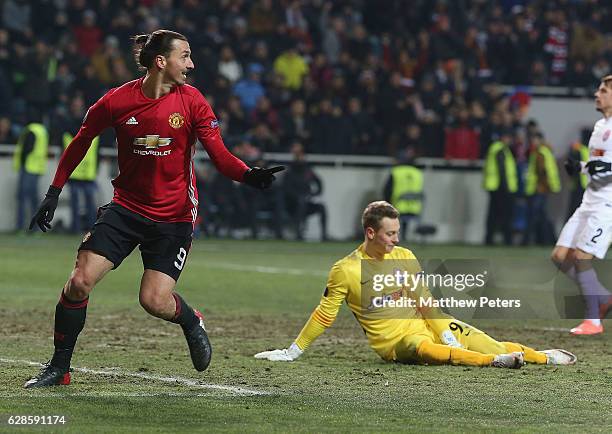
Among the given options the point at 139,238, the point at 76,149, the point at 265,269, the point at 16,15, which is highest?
the point at 16,15

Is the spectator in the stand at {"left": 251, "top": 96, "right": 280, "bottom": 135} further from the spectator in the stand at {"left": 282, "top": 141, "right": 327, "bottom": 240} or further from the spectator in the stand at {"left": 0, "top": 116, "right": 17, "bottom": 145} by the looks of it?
the spectator in the stand at {"left": 0, "top": 116, "right": 17, "bottom": 145}

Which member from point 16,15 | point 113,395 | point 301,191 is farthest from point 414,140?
point 113,395

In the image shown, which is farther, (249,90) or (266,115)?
(249,90)

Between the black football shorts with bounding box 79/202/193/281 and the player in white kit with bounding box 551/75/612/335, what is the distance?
186 inches

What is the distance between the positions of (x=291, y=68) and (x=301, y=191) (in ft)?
10.1

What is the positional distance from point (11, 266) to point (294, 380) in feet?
31.6

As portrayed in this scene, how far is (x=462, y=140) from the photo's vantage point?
2575cm

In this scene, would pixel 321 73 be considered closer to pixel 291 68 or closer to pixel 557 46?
pixel 291 68

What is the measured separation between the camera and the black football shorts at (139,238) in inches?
320

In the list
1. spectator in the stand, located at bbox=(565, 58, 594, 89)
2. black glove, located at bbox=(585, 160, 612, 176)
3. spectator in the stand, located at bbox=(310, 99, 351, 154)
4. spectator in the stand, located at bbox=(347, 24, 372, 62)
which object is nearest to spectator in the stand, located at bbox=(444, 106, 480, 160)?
spectator in the stand, located at bbox=(310, 99, 351, 154)

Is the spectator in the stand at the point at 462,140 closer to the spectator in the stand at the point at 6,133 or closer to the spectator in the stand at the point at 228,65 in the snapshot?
the spectator in the stand at the point at 228,65

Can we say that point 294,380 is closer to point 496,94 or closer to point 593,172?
point 593,172

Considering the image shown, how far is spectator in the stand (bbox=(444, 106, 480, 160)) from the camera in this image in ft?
84.4

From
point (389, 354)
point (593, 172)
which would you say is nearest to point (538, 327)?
point (593, 172)
